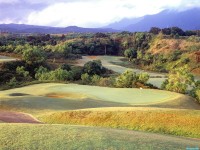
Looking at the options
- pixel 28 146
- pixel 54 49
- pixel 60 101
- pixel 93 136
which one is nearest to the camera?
pixel 28 146

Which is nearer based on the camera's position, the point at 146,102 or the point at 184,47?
the point at 146,102

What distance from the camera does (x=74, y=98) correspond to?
43.8 m

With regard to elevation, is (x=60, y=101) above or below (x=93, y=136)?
below

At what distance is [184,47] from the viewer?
134375 mm

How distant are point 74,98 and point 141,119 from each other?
16.0 meters

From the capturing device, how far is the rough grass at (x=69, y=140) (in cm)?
1605

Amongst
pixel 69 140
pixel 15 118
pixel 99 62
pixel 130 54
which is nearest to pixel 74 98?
pixel 15 118

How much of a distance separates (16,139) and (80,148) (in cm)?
274

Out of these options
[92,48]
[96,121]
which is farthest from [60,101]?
[92,48]

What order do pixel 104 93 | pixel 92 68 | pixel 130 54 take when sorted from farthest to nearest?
pixel 130 54 → pixel 92 68 → pixel 104 93

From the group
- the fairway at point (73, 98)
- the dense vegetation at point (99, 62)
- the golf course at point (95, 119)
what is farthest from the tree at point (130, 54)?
the golf course at point (95, 119)

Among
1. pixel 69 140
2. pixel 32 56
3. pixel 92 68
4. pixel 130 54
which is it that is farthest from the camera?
pixel 130 54

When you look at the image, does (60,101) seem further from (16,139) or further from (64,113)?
(16,139)

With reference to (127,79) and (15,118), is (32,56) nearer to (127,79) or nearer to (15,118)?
(127,79)
